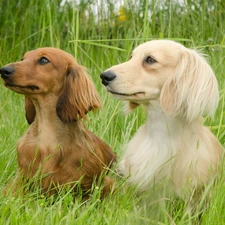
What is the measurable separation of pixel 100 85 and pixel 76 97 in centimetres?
147

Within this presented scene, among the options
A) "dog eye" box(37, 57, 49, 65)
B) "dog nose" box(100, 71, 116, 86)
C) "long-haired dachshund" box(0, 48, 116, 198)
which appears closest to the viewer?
"dog nose" box(100, 71, 116, 86)

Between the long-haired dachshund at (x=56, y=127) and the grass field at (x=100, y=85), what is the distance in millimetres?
164

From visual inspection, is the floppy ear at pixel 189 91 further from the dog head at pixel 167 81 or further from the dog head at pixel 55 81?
the dog head at pixel 55 81

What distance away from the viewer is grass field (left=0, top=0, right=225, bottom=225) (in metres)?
4.15

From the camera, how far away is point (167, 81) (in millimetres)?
4625

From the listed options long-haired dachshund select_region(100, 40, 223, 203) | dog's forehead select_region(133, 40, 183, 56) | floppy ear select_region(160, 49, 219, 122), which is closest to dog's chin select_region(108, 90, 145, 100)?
long-haired dachshund select_region(100, 40, 223, 203)

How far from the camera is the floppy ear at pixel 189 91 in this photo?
457 centimetres

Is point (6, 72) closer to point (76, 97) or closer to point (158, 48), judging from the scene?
point (76, 97)

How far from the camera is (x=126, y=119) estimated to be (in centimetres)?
583

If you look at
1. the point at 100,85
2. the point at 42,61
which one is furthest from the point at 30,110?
the point at 100,85

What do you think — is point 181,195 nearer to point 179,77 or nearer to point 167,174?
point 167,174

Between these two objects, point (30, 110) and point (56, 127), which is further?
point (30, 110)

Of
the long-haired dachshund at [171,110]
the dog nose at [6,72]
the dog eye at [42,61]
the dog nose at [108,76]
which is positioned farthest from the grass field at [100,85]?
the dog nose at [6,72]

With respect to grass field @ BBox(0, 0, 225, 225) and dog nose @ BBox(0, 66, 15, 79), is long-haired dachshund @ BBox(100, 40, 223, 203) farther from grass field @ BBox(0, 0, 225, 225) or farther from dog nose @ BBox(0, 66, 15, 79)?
dog nose @ BBox(0, 66, 15, 79)
